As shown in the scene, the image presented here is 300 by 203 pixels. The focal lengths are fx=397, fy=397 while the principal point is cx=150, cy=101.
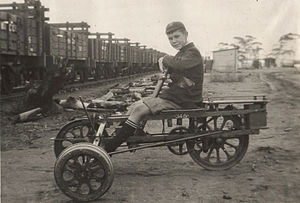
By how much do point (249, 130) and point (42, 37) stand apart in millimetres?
11980

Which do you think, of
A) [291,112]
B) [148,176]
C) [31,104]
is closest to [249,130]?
[148,176]

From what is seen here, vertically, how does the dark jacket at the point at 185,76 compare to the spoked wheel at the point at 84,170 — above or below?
above

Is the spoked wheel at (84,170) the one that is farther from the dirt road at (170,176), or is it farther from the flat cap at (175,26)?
the flat cap at (175,26)

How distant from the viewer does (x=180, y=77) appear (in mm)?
4383

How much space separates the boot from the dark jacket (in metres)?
0.52

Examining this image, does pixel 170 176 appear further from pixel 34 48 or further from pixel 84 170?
pixel 34 48

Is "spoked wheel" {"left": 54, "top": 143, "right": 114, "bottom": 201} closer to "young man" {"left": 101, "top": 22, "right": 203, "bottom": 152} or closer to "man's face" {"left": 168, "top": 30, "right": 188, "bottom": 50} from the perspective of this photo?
"young man" {"left": 101, "top": 22, "right": 203, "bottom": 152}

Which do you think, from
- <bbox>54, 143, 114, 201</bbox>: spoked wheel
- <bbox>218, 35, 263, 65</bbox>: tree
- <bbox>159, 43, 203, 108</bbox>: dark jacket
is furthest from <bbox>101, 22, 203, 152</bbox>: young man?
<bbox>218, 35, 263, 65</bbox>: tree

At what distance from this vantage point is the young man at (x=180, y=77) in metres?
4.34

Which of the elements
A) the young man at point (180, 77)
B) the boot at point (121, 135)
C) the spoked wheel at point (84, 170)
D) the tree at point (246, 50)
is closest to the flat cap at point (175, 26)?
the young man at point (180, 77)

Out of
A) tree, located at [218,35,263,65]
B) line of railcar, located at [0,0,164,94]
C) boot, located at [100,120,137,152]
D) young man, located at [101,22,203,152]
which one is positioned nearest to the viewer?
boot, located at [100,120,137,152]

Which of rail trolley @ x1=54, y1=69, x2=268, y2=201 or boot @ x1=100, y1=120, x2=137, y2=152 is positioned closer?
rail trolley @ x1=54, y1=69, x2=268, y2=201

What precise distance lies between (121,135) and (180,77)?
35.9 inches

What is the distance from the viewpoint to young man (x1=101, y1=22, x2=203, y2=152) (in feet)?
14.2
